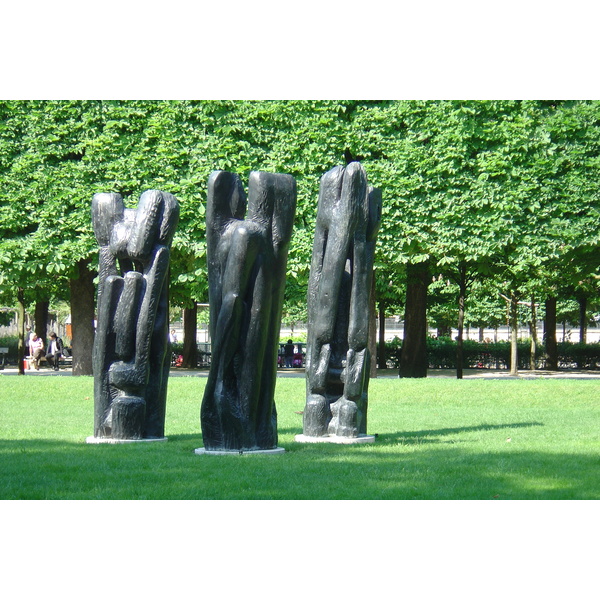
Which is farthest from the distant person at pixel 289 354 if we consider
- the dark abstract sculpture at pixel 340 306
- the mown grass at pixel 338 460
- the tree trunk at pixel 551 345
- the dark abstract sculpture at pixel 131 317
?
the dark abstract sculpture at pixel 131 317

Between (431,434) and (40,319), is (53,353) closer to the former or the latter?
(40,319)

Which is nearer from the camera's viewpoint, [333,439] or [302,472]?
[302,472]

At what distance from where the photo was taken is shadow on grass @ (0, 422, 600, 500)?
661cm

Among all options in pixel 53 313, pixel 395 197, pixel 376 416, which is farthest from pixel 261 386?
pixel 53 313

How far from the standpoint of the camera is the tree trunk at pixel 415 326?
21.0 metres

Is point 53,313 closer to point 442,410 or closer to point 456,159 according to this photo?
point 456,159

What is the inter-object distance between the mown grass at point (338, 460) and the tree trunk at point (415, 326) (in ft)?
21.1

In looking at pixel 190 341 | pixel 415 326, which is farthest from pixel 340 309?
pixel 190 341

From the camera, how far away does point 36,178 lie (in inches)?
802

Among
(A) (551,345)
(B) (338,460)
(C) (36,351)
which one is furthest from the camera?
(C) (36,351)

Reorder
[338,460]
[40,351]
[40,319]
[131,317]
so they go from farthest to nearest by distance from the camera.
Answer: [40,319], [40,351], [131,317], [338,460]

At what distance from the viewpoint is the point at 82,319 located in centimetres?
2058

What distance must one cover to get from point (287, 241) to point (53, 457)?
3.03m

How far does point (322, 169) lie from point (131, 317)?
1097 cm
